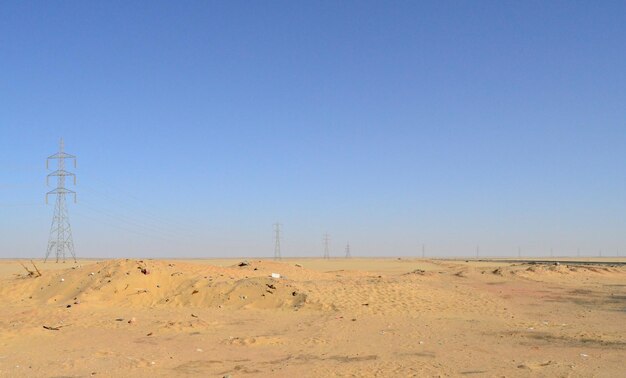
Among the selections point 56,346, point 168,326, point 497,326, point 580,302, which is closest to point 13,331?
point 56,346

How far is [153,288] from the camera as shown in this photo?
889 inches

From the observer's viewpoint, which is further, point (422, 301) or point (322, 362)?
point (422, 301)

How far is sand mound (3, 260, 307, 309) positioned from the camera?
2088 centimetres

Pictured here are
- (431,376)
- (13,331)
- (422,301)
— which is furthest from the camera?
(422,301)

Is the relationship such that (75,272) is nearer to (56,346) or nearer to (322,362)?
(56,346)

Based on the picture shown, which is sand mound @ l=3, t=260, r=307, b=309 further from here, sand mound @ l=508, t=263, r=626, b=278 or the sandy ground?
sand mound @ l=508, t=263, r=626, b=278

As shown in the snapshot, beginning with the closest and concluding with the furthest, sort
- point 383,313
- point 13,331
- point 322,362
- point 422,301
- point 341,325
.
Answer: point 322,362, point 13,331, point 341,325, point 383,313, point 422,301

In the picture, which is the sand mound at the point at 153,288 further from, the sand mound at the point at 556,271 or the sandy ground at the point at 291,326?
the sand mound at the point at 556,271

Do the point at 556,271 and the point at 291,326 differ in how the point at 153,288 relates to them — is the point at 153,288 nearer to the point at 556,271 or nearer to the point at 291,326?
the point at 291,326

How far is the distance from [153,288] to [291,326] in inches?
355

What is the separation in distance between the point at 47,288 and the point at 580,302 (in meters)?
23.9

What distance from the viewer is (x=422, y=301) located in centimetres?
2111

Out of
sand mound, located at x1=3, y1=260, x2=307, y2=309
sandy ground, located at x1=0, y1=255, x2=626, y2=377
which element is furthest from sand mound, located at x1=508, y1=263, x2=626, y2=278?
sand mound, located at x1=3, y1=260, x2=307, y2=309

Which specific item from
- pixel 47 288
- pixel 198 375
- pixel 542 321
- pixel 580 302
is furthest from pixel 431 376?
pixel 47 288
